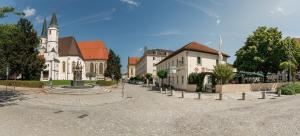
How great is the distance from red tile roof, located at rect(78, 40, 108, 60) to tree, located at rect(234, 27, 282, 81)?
211 ft

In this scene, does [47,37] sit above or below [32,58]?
above

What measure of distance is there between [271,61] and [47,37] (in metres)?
67.3

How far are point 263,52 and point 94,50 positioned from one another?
7234cm

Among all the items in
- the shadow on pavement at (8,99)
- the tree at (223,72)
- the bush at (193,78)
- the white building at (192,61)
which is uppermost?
the white building at (192,61)

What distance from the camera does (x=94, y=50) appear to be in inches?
3792

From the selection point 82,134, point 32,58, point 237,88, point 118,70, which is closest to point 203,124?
point 82,134

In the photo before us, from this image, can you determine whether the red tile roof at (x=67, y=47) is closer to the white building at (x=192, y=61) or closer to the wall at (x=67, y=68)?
the wall at (x=67, y=68)

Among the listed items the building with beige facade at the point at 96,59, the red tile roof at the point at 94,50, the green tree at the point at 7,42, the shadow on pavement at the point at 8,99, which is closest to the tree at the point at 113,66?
the building with beige facade at the point at 96,59

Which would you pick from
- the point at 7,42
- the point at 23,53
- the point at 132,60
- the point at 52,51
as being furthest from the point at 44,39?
the point at 132,60

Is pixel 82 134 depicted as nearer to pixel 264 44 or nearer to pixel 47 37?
pixel 264 44

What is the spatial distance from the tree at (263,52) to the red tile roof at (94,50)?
64.3 metres

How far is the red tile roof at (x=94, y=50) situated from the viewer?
9350cm

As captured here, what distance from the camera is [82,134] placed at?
812cm

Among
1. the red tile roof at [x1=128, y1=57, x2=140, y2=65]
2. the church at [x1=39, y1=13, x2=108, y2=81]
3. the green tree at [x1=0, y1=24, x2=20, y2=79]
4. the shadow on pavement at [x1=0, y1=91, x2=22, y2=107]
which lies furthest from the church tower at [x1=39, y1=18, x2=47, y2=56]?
the red tile roof at [x1=128, y1=57, x2=140, y2=65]
